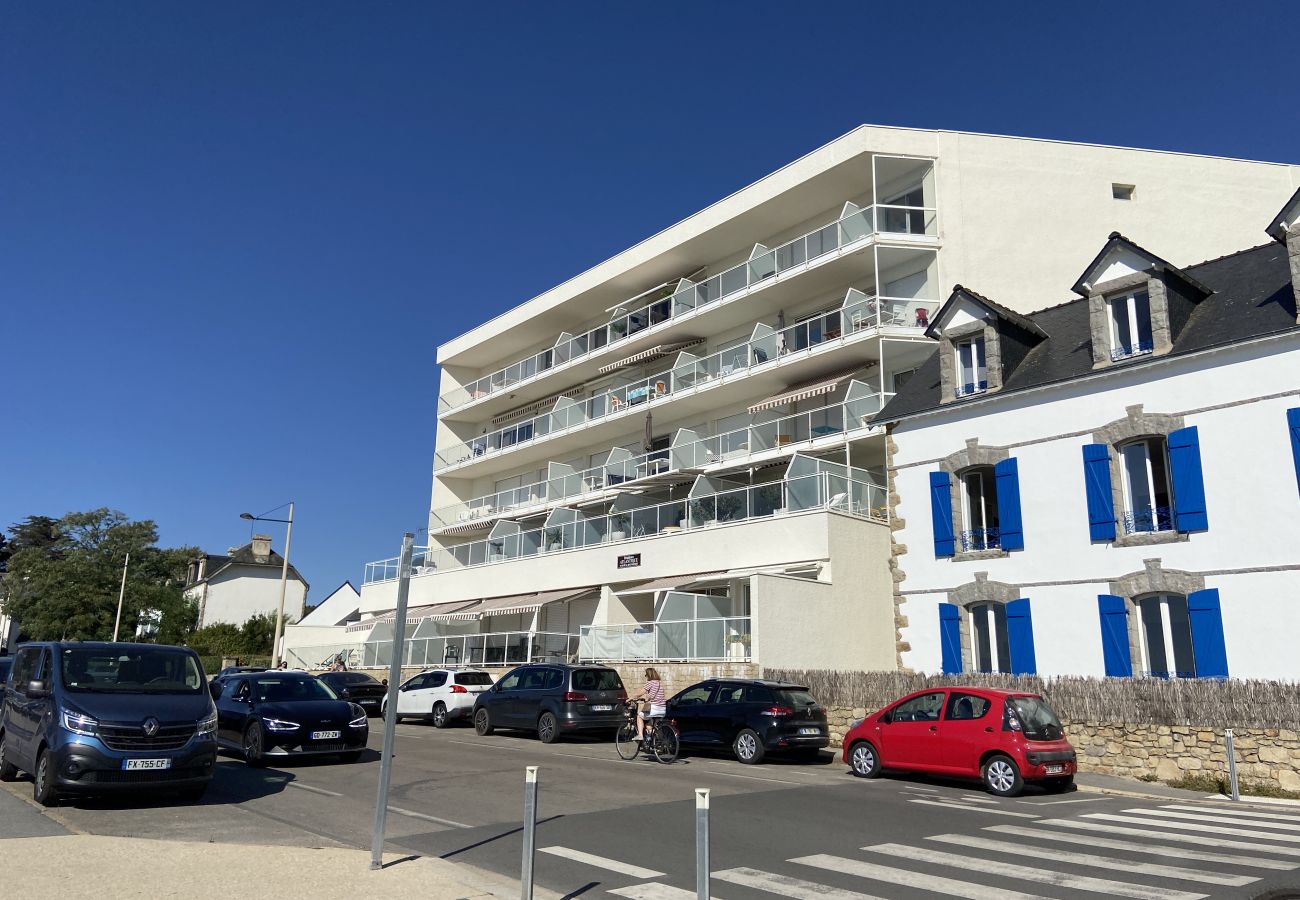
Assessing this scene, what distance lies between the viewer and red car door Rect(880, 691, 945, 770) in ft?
49.4

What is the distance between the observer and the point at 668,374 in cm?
3759

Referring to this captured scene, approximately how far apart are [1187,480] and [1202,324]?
349 centimetres

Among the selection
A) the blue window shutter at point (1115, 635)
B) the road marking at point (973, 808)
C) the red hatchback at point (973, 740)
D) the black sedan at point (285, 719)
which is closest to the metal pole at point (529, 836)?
the road marking at point (973, 808)

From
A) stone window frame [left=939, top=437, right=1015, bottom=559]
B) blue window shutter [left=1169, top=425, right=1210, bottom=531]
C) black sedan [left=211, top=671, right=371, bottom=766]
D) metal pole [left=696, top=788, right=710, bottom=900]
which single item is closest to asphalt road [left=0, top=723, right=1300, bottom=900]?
black sedan [left=211, top=671, right=371, bottom=766]

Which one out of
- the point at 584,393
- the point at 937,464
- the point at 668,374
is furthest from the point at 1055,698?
the point at 584,393

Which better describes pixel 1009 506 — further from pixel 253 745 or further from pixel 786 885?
pixel 253 745

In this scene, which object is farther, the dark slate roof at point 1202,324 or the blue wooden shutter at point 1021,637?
the blue wooden shutter at point 1021,637

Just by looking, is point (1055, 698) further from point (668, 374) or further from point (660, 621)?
point (668, 374)

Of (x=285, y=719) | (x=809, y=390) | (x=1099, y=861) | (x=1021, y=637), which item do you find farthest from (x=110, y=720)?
(x=809, y=390)

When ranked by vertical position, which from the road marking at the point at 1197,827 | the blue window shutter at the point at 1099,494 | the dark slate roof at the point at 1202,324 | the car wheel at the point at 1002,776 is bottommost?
the road marking at the point at 1197,827

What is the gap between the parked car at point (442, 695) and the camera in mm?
25922

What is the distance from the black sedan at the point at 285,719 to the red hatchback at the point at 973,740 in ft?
28.7

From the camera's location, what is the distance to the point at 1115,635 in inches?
765

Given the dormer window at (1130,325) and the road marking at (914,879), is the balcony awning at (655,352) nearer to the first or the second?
the dormer window at (1130,325)
